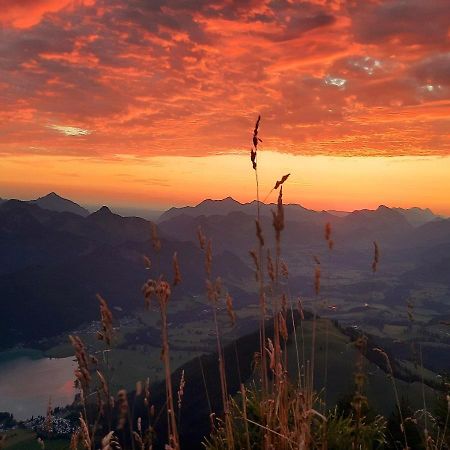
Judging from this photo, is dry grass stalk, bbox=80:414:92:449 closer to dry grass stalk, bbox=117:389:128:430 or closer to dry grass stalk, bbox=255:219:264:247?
dry grass stalk, bbox=117:389:128:430

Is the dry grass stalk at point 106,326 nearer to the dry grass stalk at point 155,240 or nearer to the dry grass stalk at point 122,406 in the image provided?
the dry grass stalk at point 122,406

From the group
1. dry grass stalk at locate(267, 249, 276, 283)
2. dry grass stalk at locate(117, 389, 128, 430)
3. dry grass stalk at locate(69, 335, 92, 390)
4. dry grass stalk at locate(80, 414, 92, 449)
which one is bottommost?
dry grass stalk at locate(80, 414, 92, 449)

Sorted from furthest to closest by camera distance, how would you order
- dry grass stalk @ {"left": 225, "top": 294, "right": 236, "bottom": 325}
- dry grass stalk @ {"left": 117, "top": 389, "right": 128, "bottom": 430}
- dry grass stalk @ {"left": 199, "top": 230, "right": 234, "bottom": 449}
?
dry grass stalk @ {"left": 225, "top": 294, "right": 236, "bottom": 325}
dry grass stalk @ {"left": 199, "top": 230, "right": 234, "bottom": 449}
dry grass stalk @ {"left": 117, "top": 389, "right": 128, "bottom": 430}

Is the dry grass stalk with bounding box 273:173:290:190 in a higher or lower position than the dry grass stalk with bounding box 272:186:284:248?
higher

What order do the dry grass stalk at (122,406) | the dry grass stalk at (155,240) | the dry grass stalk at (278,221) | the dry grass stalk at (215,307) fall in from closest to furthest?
the dry grass stalk at (122,406), the dry grass stalk at (278,221), the dry grass stalk at (155,240), the dry grass stalk at (215,307)

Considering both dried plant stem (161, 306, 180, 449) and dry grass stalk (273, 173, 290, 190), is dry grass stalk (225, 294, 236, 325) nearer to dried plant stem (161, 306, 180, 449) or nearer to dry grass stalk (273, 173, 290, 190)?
dried plant stem (161, 306, 180, 449)

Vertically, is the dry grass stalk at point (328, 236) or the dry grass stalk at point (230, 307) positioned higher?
the dry grass stalk at point (328, 236)

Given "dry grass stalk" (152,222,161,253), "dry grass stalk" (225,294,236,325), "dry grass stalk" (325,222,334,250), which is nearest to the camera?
"dry grass stalk" (152,222,161,253)

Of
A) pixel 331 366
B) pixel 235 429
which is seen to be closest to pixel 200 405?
pixel 331 366

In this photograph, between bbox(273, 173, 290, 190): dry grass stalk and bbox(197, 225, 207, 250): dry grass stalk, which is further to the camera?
bbox(197, 225, 207, 250): dry grass stalk

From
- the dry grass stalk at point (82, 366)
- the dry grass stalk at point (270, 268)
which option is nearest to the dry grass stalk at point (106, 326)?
the dry grass stalk at point (82, 366)

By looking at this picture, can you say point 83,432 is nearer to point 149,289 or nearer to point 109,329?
point 109,329

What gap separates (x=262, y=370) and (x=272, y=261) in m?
1.09

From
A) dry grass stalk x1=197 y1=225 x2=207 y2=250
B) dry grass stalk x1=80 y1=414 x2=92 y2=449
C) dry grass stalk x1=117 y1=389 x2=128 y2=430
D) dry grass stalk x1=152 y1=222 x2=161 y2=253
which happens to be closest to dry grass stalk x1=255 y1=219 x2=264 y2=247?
dry grass stalk x1=197 y1=225 x2=207 y2=250
